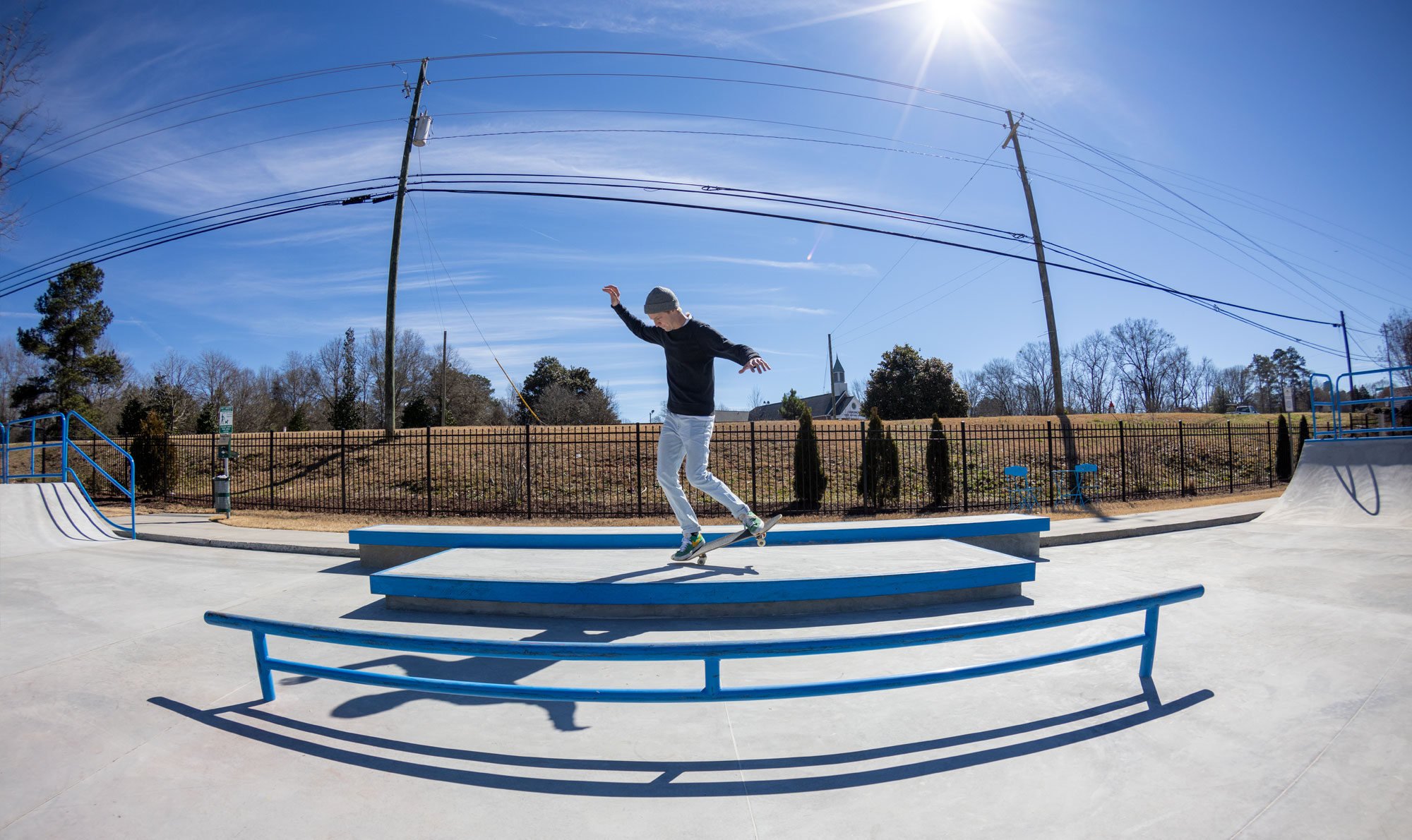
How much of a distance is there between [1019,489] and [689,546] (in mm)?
13355

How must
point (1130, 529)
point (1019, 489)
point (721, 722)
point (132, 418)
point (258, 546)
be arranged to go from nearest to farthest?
point (721, 722) → point (258, 546) → point (1130, 529) → point (1019, 489) → point (132, 418)

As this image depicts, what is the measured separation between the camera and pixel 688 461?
480cm

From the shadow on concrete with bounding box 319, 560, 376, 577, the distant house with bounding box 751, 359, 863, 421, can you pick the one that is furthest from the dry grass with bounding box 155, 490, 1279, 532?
the distant house with bounding box 751, 359, 863, 421

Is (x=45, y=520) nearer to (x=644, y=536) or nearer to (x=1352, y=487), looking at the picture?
(x=644, y=536)

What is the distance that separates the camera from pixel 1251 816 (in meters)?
2.21

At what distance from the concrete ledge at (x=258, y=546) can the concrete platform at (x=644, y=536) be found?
6.08ft

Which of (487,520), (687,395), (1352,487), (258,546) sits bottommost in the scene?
(487,520)

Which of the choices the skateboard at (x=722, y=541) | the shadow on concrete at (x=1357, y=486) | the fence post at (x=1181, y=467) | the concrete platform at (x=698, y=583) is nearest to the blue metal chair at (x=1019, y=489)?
the fence post at (x=1181, y=467)

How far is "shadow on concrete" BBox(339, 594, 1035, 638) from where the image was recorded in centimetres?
461

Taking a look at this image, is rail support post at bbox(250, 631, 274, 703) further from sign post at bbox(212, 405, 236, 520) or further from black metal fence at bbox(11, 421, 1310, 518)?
sign post at bbox(212, 405, 236, 520)

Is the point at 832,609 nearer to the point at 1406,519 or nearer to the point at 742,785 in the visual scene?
the point at 742,785

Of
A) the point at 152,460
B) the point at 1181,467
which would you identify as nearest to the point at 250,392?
the point at 152,460

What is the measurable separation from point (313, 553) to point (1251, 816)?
32.7ft

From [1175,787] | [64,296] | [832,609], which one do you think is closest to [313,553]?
[832,609]
